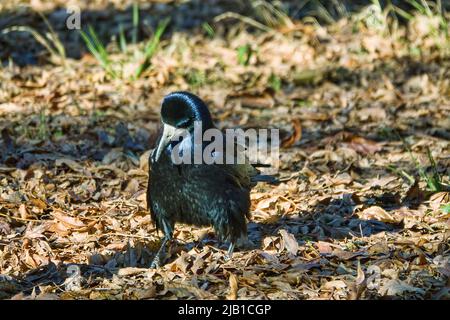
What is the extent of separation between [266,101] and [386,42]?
189 cm

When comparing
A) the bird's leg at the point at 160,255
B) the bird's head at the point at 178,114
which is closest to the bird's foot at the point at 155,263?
the bird's leg at the point at 160,255

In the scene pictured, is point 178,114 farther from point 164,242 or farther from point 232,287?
point 232,287

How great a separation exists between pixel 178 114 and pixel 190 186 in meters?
0.49

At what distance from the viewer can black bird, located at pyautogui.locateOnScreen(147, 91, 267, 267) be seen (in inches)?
221

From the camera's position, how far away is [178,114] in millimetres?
5586

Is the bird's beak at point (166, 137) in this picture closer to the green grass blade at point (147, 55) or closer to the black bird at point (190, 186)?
the black bird at point (190, 186)

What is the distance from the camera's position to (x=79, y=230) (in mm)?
6105

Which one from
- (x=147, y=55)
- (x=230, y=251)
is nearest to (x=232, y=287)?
(x=230, y=251)

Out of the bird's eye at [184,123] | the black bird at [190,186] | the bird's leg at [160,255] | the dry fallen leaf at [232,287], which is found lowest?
the dry fallen leaf at [232,287]

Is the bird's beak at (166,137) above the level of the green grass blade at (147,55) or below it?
below

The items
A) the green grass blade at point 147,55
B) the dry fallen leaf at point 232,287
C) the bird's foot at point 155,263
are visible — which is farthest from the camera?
the green grass blade at point 147,55

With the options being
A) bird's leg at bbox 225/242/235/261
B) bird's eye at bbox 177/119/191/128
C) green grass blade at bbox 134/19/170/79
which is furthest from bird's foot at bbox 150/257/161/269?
green grass blade at bbox 134/19/170/79

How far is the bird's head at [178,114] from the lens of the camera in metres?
5.56

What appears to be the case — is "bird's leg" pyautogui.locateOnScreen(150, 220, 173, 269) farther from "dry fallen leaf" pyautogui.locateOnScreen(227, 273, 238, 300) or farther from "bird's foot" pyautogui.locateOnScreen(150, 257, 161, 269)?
"dry fallen leaf" pyautogui.locateOnScreen(227, 273, 238, 300)
